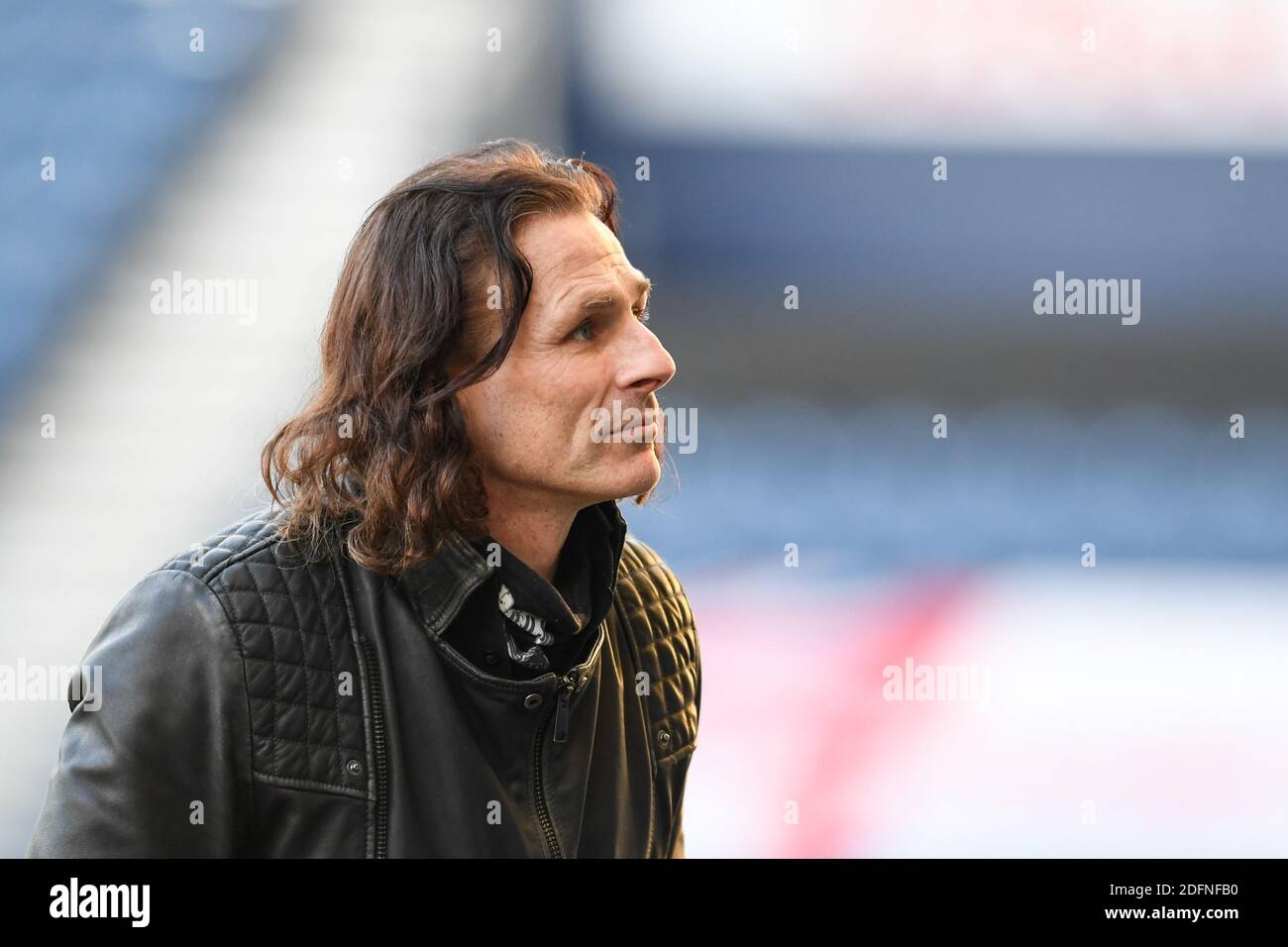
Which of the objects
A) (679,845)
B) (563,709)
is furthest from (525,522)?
(679,845)

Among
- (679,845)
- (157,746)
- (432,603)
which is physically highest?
(432,603)

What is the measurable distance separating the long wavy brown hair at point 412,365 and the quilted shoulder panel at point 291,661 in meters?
0.07

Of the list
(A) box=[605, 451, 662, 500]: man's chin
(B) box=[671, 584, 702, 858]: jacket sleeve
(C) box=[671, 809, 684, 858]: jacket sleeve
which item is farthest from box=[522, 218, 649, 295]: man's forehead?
(C) box=[671, 809, 684, 858]: jacket sleeve

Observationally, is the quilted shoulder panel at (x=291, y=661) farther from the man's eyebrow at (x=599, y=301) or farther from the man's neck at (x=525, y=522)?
the man's eyebrow at (x=599, y=301)

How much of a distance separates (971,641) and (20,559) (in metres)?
3.41

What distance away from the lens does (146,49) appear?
4910mm

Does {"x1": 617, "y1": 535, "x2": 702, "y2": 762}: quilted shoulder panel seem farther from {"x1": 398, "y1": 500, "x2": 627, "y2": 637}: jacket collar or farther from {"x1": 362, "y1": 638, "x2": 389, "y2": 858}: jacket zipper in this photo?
{"x1": 362, "y1": 638, "x2": 389, "y2": 858}: jacket zipper

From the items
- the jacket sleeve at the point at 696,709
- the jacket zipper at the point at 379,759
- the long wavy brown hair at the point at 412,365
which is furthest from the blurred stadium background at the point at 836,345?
the jacket zipper at the point at 379,759

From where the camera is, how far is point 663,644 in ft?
6.92

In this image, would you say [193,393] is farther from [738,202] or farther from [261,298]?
[738,202]

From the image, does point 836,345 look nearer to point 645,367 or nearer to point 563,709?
point 645,367

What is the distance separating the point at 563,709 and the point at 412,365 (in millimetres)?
510

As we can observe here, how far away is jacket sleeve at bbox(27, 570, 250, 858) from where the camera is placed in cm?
155

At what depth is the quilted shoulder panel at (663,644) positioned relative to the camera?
2.05 metres
